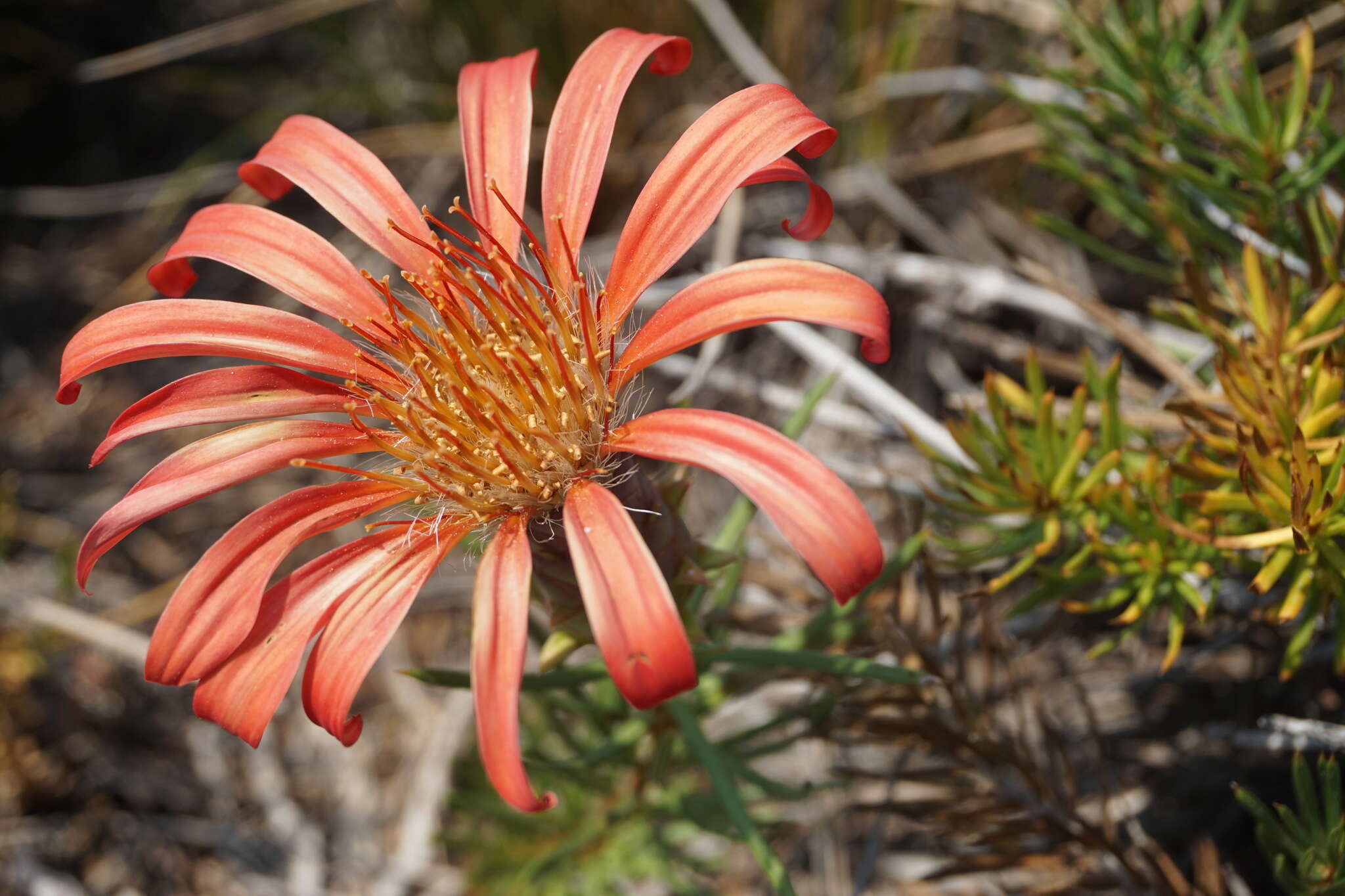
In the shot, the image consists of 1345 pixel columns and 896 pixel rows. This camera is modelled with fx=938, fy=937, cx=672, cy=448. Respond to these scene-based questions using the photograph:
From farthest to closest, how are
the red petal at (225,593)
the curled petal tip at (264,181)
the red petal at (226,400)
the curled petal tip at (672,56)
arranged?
the curled petal tip at (264,181) < the curled petal tip at (672,56) < the red petal at (226,400) < the red petal at (225,593)

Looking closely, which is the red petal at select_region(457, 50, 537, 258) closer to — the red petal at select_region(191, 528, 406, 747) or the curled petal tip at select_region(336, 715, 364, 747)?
the red petal at select_region(191, 528, 406, 747)

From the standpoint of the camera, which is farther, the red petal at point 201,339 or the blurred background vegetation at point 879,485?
the blurred background vegetation at point 879,485

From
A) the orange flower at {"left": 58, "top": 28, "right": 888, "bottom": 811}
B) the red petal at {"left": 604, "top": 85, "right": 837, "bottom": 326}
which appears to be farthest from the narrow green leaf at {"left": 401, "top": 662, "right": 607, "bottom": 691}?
the red petal at {"left": 604, "top": 85, "right": 837, "bottom": 326}

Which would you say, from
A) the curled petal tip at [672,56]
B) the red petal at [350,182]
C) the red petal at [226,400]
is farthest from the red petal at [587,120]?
the red petal at [226,400]

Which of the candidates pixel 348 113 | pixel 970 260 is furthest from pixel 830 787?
pixel 348 113

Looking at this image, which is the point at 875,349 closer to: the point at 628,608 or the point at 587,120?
the point at 628,608

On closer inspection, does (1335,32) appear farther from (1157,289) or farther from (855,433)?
(855,433)

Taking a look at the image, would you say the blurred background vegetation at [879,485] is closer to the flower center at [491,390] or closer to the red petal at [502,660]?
the flower center at [491,390]

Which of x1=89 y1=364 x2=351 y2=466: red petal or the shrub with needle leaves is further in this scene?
x1=89 y1=364 x2=351 y2=466: red petal
